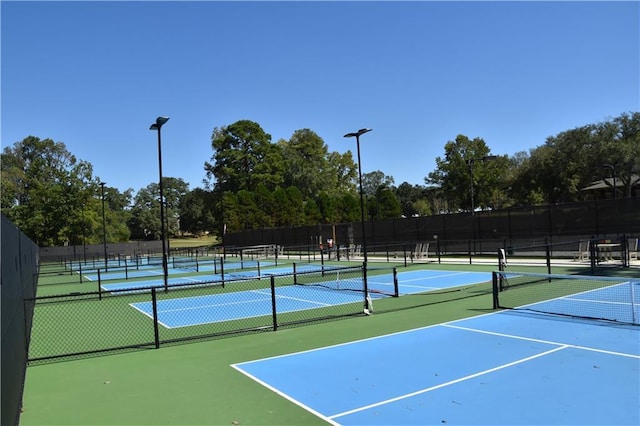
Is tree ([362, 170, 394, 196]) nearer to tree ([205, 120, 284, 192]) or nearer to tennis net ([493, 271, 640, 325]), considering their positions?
tree ([205, 120, 284, 192])

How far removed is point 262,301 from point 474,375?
31.2 ft

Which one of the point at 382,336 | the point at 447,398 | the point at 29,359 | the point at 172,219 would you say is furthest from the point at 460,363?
the point at 172,219

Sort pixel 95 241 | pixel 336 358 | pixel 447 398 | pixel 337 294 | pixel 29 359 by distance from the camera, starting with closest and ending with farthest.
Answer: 1. pixel 447 398
2. pixel 336 358
3. pixel 29 359
4. pixel 337 294
5. pixel 95 241

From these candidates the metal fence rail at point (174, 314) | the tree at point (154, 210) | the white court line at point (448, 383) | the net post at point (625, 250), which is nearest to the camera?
the white court line at point (448, 383)

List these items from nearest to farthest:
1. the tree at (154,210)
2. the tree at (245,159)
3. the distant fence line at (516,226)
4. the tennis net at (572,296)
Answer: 1. the tennis net at (572,296)
2. the distant fence line at (516,226)
3. the tree at (245,159)
4. the tree at (154,210)

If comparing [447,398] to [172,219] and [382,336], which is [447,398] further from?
[172,219]

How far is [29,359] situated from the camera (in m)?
8.76

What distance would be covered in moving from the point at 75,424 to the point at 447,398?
4.27 meters

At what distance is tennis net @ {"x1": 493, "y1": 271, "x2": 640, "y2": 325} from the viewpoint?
10.3 m

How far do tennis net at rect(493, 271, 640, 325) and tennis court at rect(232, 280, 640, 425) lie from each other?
3.07 feet

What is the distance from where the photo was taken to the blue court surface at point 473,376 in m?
5.32

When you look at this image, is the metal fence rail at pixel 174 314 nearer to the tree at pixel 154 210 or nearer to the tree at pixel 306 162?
the tree at pixel 306 162

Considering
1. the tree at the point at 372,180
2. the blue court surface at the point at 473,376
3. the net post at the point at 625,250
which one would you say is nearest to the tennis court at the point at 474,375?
the blue court surface at the point at 473,376

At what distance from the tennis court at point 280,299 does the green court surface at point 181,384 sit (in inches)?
118
